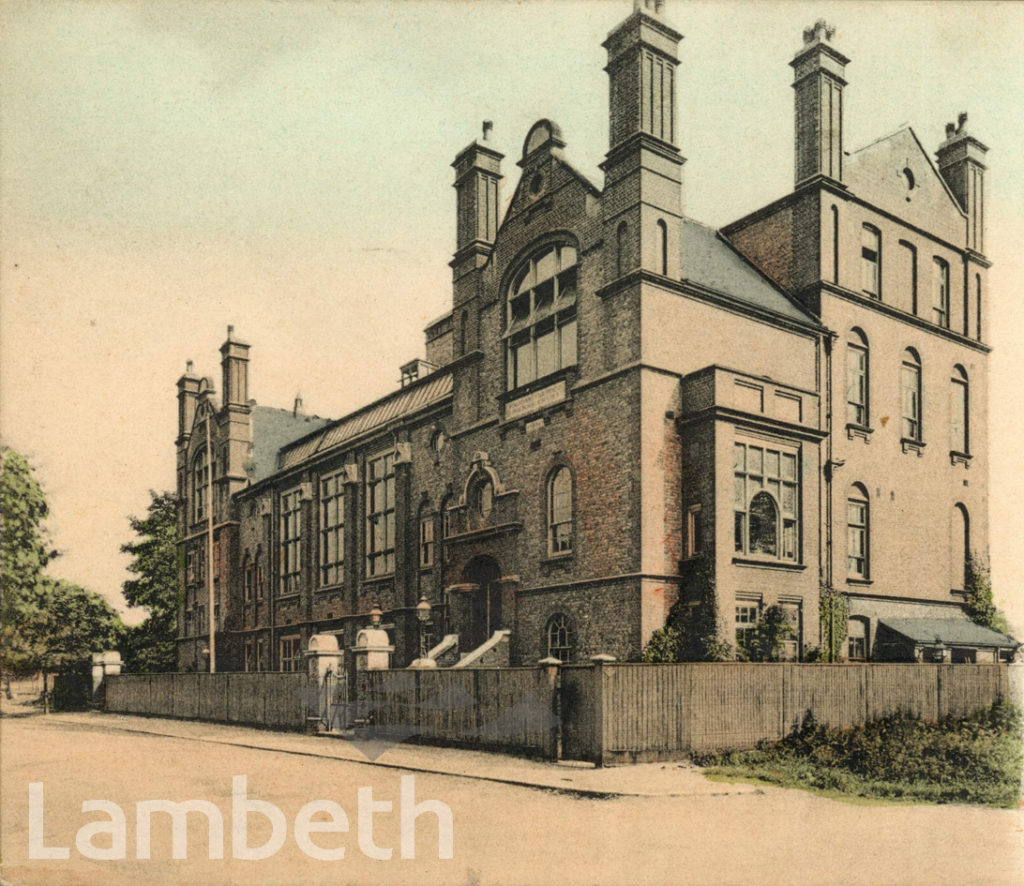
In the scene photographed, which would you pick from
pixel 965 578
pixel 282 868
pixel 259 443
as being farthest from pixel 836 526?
pixel 259 443

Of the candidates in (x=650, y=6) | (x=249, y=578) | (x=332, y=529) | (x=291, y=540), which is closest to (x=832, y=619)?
(x=650, y=6)

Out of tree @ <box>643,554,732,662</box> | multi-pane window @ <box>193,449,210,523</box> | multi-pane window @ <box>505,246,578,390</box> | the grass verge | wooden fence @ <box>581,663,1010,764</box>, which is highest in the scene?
multi-pane window @ <box>505,246,578,390</box>

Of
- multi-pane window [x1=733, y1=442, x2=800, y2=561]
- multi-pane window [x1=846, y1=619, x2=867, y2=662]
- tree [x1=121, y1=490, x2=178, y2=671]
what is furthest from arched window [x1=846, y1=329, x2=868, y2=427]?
tree [x1=121, y1=490, x2=178, y2=671]

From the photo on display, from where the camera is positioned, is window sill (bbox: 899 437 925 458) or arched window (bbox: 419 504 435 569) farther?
arched window (bbox: 419 504 435 569)

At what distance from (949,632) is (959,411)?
5.98 metres

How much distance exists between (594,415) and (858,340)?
7.31m

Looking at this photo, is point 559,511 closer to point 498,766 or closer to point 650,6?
point 498,766

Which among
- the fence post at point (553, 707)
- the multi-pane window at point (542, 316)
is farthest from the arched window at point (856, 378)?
A: the fence post at point (553, 707)

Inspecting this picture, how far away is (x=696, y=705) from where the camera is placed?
671 inches

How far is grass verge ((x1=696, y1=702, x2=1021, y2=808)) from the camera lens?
45.5 feet

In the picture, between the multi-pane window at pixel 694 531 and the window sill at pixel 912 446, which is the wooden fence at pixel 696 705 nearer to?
the multi-pane window at pixel 694 531

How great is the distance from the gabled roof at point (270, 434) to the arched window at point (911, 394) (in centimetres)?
2438

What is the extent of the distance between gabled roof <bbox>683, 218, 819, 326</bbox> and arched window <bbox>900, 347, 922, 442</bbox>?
319 centimetres

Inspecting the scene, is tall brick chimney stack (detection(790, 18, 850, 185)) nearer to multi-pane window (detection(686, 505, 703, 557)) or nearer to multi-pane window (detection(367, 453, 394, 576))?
multi-pane window (detection(686, 505, 703, 557))
